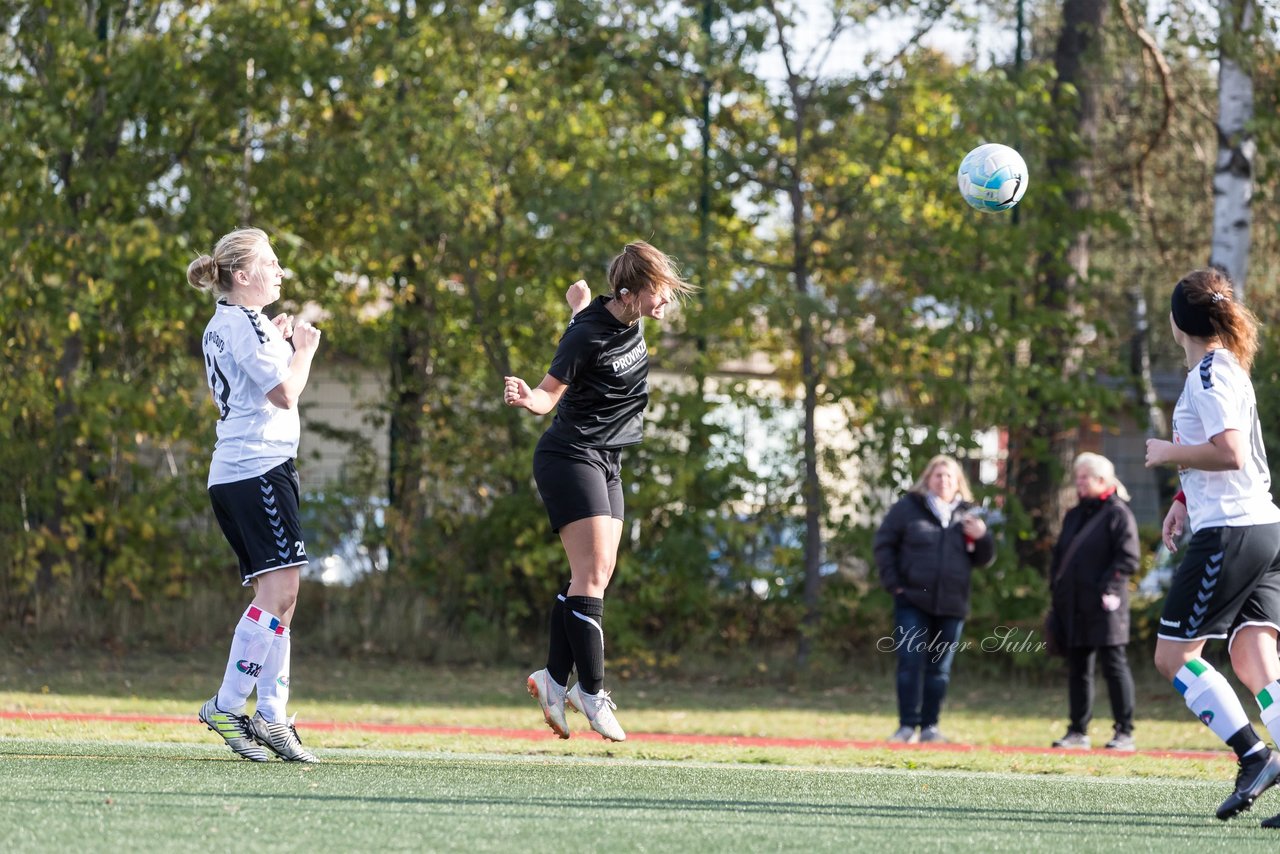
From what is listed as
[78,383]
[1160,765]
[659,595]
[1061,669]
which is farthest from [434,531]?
[1160,765]

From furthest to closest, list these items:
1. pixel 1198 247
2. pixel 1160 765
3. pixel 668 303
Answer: pixel 1198 247, pixel 1160 765, pixel 668 303

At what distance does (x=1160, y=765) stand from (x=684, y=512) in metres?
5.14

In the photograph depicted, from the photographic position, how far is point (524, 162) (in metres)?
11.9

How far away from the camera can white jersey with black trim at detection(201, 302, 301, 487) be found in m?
5.38

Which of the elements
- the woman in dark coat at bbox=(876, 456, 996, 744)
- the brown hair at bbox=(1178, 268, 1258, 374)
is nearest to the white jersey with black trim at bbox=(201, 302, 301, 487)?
the brown hair at bbox=(1178, 268, 1258, 374)

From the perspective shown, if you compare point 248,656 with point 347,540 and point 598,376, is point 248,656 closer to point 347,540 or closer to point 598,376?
point 598,376

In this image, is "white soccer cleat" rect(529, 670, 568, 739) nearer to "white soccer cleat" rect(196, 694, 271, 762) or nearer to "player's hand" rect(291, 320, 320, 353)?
"white soccer cleat" rect(196, 694, 271, 762)

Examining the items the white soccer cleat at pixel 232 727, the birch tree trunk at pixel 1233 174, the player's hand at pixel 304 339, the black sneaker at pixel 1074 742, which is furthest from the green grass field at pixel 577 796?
the birch tree trunk at pixel 1233 174

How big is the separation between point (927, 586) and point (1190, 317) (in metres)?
3.92

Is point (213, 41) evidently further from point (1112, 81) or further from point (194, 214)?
point (1112, 81)

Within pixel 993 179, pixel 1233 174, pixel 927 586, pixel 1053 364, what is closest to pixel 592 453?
pixel 993 179

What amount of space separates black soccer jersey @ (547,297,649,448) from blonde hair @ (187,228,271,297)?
1152mm

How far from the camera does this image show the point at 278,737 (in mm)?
5422

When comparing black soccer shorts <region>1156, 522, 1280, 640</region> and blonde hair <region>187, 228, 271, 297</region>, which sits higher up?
blonde hair <region>187, 228, 271, 297</region>
